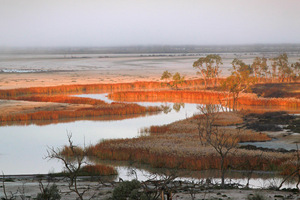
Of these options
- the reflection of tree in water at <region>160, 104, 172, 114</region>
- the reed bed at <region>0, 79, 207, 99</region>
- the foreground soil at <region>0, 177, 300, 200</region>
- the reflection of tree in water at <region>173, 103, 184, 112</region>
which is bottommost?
the reflection of tree in water at <region>173, 103, 184, 112</region>

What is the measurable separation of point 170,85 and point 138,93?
14633 mm

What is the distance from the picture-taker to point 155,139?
2709 centimetres

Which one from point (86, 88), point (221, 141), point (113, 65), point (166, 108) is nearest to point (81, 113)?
point (166, 108)

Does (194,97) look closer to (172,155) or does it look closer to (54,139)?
(54,139)

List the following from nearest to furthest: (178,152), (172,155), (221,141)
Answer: (221,141) → (172,155) → (178,152)

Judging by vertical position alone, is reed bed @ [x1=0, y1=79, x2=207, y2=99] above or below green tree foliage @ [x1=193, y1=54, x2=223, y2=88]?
below

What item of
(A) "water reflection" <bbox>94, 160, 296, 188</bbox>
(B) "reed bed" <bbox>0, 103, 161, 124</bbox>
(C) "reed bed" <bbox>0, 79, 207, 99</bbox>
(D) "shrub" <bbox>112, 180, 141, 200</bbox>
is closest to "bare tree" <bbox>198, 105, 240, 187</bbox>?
(A) "water reflection" <bbox>94, 160, 296, 188</bbox>

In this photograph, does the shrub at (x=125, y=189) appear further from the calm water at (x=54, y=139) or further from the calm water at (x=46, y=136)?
the calm water at (x=46, y=136)

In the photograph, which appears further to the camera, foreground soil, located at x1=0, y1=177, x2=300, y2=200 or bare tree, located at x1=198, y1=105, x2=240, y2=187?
bare tree, located at x1=198, y1=105, x2=240, y2=187

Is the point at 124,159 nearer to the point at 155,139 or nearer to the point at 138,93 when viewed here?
the point at 155,139

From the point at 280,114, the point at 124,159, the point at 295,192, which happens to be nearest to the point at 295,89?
the point at 280,114

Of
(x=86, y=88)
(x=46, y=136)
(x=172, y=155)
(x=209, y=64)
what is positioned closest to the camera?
(x=172, y=155)

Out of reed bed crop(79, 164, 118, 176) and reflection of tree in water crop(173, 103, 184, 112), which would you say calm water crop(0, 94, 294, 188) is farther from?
reflection of tree in water crop(173, 103, 184, 112)

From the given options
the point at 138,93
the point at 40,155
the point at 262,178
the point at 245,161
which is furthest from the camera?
the point at 138,93
